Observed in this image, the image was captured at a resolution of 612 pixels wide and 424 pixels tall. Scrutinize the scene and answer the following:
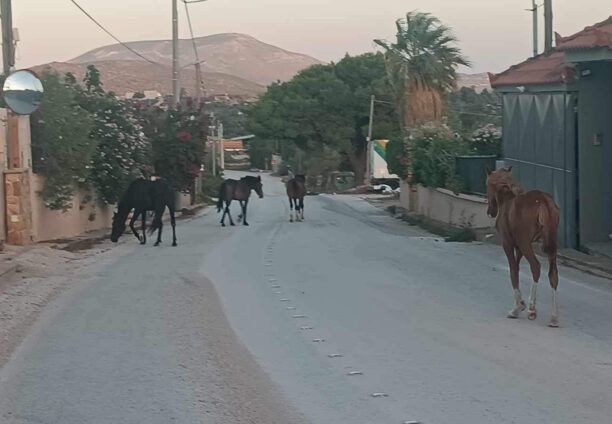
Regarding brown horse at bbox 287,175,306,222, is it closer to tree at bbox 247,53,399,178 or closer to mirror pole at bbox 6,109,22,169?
mirror pole at bbox 6,109,22,169

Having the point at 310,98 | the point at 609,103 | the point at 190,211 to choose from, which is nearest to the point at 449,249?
the point at 609,103

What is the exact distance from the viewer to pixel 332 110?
85.7 m

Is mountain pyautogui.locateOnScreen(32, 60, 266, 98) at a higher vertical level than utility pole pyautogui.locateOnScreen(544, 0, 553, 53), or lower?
higher

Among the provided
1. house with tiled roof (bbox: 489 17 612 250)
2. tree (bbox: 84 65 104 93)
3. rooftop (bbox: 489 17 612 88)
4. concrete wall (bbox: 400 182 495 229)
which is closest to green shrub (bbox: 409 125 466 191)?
concrete wall (bbox: 400 182 495 229)

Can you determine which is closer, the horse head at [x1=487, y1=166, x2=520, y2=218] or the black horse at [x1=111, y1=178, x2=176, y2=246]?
the horse head at [x1=487, y1=166, x2=520, y2=218]

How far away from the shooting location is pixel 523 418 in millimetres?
7969

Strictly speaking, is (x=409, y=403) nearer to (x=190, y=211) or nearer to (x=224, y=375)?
Result: (x=224, y=375)

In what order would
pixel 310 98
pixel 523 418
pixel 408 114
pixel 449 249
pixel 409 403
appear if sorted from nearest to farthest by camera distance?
pixel 523 418 → pixel 409 403 → pixel 449 249 → pixel 408 114 → pixel 310 98

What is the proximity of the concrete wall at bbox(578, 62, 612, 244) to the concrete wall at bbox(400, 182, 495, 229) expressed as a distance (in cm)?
562

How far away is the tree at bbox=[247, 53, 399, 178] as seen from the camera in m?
84.5

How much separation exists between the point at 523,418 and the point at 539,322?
182 inches

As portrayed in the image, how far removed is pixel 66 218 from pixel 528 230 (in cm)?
1814

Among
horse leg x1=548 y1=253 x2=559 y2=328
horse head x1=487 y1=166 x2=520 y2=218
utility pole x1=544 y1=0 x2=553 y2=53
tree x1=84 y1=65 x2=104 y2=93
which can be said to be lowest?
horse leg x1=548 y1=253 x2=559 y2=328

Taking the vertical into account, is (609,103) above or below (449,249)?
above
